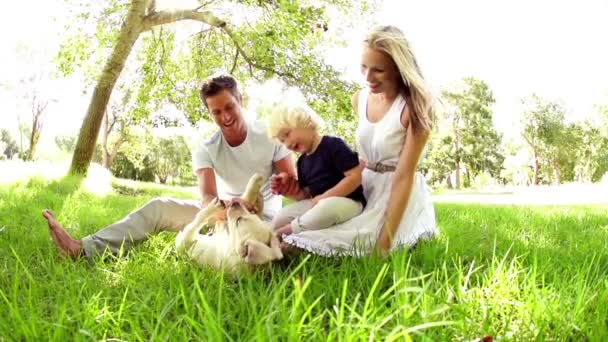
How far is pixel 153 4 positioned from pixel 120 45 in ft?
6.22

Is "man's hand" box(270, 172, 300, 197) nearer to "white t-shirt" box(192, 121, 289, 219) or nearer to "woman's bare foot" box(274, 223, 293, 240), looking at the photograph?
"woman's bare foot" box(274, 223, 293, 240)

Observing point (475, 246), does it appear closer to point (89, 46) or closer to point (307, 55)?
point (307, 55)

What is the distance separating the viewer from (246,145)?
438cm

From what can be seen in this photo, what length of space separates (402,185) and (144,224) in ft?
6.65

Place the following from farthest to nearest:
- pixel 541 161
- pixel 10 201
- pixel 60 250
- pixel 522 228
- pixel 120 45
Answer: pixel 541 161
pixel 120 45
pixel 10 201
pixel 522 228
pixel 60 250

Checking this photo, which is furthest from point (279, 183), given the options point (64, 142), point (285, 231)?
point (64, 142)

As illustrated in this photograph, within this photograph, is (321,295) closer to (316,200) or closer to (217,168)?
(316,200)

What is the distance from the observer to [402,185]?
11.3 feet

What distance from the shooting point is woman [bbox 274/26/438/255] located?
3375mm

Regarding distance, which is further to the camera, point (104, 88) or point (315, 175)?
point (104, 88)

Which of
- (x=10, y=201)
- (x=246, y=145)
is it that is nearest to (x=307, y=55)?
(x=10, y=201)

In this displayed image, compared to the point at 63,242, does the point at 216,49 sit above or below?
above

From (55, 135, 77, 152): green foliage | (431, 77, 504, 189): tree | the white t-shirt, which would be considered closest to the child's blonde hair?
the white t-shirt

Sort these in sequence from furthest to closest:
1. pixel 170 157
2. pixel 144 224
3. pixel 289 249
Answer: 1. pixel 170 157
2. pixel 144 224
3. pixel 289 249
